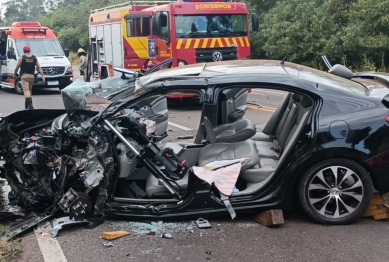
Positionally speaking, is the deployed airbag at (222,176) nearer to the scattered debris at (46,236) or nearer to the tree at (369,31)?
the scattered debris at (46,236)

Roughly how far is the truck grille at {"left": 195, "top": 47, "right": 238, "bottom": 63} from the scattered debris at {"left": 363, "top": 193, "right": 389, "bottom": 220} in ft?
29.9

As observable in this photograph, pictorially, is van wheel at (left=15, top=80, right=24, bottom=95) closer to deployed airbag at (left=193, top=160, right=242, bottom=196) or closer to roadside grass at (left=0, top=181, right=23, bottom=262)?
roadside grass at (left=0, top=181, right=23, bottom=262)

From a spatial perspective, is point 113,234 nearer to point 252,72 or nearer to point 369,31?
point 252,72

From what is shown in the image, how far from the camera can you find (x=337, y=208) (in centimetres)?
468

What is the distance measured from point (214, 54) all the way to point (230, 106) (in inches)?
278

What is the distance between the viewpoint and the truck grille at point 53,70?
1772 centimetres

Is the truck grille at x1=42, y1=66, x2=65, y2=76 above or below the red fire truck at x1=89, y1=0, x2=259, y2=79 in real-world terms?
below

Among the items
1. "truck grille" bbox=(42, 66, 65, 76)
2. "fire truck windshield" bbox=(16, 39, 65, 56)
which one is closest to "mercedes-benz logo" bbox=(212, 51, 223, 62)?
"truck grille" bbox=(42, 66, 65, 76)

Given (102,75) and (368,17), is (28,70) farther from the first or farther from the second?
(368,17)

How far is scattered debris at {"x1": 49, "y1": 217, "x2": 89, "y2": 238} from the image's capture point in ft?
15.4

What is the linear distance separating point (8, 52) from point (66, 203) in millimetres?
15038

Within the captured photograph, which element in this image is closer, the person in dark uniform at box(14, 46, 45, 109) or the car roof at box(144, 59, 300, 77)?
the car roof at box(144, 59, 300, 77)

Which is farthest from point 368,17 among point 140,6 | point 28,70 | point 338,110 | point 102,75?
point 338,110

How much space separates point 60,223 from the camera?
15.7 ft
